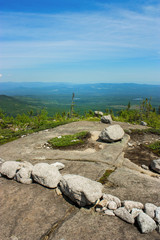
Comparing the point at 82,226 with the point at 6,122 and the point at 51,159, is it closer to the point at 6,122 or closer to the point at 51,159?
the point at 51,159

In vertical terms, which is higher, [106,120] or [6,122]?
[106,120]

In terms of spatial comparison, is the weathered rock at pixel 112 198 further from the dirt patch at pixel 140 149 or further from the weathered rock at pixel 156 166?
the dirt patch at pixel 140 149

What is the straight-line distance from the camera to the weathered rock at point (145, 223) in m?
4.71

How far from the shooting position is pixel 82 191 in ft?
18.9

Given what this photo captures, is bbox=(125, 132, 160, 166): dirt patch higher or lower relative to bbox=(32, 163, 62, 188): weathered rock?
lower

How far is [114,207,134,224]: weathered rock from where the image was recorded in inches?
199

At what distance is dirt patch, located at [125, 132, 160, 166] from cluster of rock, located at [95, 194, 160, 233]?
4705 mm

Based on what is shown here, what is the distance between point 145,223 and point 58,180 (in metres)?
3.58

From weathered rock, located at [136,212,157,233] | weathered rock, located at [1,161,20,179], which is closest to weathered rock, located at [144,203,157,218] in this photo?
weathered rock, located at [136,212,157,233]

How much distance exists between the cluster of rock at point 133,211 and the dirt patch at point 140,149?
4.70m

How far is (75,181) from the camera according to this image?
620 cm

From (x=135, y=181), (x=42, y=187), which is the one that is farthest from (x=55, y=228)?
(x=135, y=181)

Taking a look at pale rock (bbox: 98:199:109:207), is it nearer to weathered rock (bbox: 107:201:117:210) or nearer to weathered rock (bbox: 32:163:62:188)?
weathered rock (bbox: 107:201:117:210)

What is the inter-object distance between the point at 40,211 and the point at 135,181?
4.25 metres
